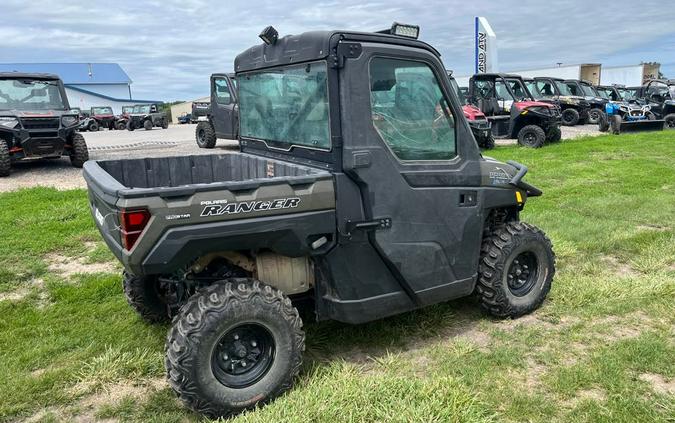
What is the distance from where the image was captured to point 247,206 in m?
2.87

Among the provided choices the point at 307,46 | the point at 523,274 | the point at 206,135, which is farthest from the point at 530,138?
the point at 307,46

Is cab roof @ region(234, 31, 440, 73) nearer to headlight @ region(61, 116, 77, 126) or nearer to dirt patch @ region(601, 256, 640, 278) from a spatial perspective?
dirt patch @ region(601, 256, 640, 278)

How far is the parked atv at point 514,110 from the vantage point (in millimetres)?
15141

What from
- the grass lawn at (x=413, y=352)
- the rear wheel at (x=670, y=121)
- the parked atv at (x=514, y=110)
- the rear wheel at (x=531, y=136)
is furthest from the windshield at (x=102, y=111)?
the grass lawn at (x=413, y=352)

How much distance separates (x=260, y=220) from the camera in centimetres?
291

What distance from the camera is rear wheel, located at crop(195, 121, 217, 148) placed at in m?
16.1

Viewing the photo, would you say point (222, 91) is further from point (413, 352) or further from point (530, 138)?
point (413, 352)

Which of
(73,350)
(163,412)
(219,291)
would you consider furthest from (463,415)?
(73,350)

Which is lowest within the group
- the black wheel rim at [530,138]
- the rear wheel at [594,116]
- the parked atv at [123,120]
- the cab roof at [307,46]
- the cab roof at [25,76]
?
the black wheel rim at [530,138]

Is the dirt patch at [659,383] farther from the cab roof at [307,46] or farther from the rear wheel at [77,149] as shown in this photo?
the rear wheel at [77,149]

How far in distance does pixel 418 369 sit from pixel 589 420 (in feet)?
3.26

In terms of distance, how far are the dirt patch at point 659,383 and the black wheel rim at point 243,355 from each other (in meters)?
2.18

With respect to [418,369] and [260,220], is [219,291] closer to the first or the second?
[260,220]

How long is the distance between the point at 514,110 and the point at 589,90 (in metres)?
10.4
